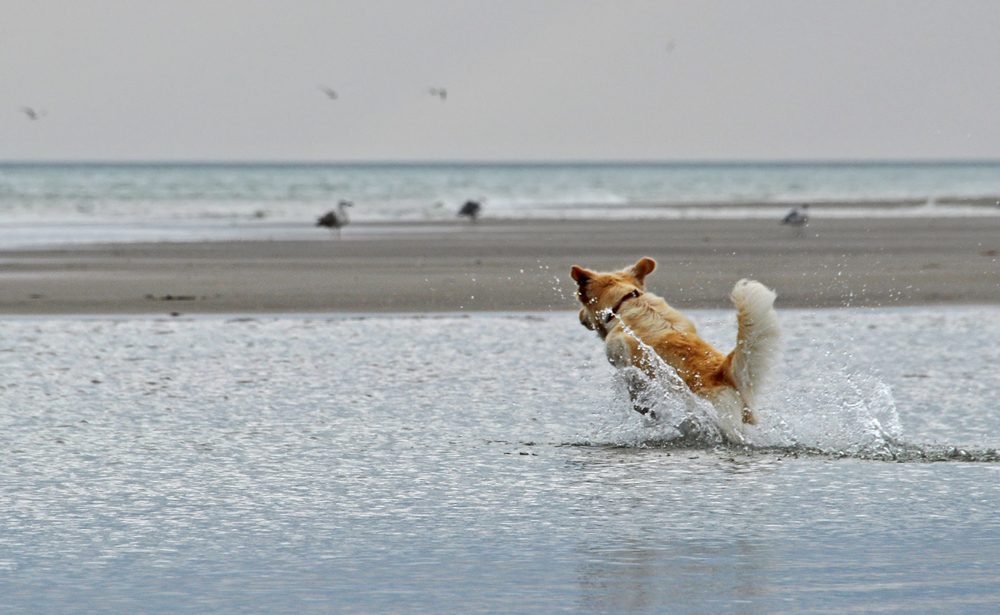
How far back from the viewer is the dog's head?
7.04 m

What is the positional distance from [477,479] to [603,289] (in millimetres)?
1952

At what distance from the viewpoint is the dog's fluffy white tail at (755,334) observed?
5.96m

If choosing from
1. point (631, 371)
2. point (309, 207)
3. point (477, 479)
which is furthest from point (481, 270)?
point (309, 207)

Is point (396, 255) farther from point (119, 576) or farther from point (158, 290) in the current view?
point (119, 576)

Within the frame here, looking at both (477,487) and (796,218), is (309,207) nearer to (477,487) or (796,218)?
(796,218)

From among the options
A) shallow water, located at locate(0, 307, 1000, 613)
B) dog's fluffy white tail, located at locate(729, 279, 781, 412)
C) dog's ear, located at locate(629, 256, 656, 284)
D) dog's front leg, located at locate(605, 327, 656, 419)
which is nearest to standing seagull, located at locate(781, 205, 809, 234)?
shallow water, located at locate(0, 307, 1000, 613)

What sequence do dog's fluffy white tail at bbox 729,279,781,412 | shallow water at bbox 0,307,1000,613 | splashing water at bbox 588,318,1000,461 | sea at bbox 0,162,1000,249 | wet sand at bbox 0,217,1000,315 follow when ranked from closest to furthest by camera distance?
shallow water at bbox 0,307,1000,613 → dog's fluffy white tail at bbox 729,279,781,412 → splashing water at bbox 588,318,1000,461 → wet sand at bbox 0,217,1000,315 → sea at bbox 0,162,1000,249

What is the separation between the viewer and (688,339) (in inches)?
260

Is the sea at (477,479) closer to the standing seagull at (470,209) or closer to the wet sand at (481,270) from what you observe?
the wet sand at (481,270)

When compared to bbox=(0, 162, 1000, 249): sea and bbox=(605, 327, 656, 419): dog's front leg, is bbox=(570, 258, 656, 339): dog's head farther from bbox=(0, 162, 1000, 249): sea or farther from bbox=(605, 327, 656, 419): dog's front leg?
bbox=(0, 162, 1000, 249): sea

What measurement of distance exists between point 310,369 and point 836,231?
66.5ft

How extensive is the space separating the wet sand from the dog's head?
5582 mm

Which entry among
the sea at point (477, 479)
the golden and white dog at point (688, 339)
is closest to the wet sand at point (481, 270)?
the sea at point (477, 479)

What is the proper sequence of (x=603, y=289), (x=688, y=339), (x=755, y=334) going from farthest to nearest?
(x=603, y=289) → (x=688, y=339) → (x=755, y=334)
